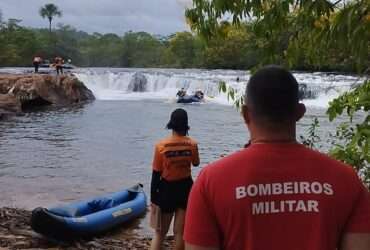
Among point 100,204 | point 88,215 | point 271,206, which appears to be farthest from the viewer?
point 100,204

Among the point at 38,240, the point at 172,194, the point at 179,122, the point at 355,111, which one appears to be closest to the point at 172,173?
the point at 172,194

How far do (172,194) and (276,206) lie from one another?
3756mm

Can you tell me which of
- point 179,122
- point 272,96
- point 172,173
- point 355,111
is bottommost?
point 172,173

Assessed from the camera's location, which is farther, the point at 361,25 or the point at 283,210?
the point at 361,25

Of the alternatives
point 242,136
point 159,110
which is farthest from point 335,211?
point 159,110

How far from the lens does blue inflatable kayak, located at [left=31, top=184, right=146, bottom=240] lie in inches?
285

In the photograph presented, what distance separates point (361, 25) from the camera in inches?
103

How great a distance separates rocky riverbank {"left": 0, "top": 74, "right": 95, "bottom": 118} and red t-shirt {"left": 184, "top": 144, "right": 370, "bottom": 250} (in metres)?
26.9

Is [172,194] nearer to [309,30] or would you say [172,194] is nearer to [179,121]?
[179,121]

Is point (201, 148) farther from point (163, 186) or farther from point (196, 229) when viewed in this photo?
point (196, 229)

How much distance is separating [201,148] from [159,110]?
12490mm

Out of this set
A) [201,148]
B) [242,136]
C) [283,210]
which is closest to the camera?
[283,210]

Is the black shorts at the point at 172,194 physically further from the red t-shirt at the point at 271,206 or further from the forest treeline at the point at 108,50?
the forest treeline at the point at 108,50

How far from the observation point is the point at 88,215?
8.15 meters
